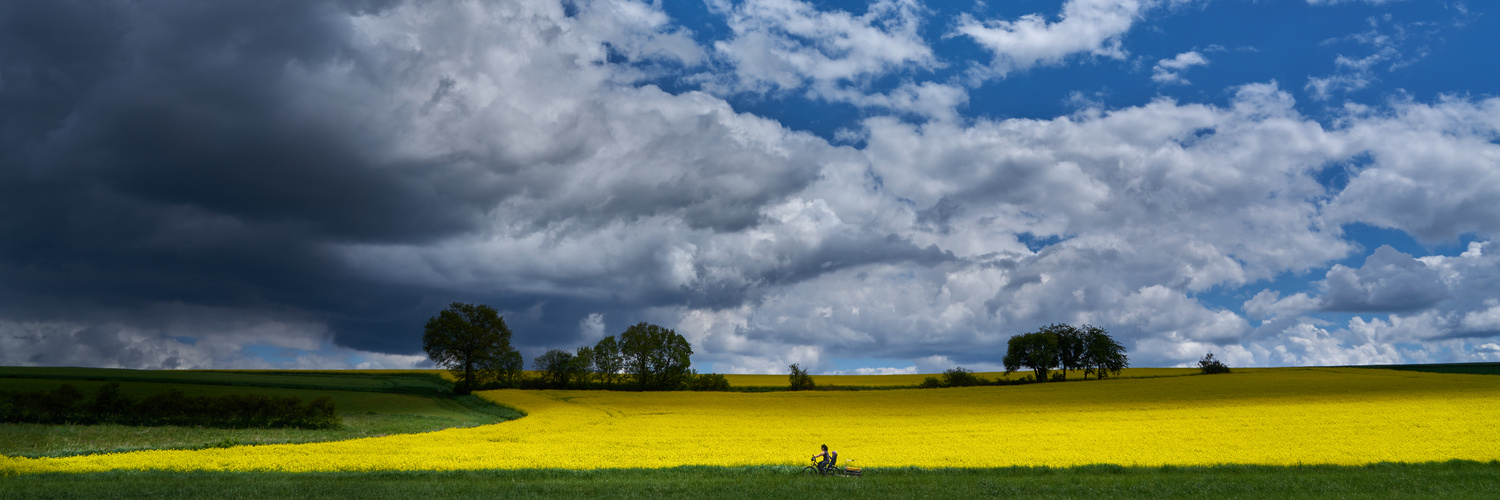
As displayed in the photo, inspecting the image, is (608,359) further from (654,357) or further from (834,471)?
(834,471)

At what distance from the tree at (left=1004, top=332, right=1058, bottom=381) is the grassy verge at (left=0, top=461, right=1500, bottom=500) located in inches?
3041

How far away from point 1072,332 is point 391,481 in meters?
98.1

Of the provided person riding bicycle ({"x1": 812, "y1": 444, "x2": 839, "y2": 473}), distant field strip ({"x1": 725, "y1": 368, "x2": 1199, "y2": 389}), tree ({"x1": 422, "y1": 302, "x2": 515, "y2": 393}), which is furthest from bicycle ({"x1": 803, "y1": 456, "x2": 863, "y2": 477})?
distant field strip ({"x1": 725, "y1": 368, "x2": 1199, "y2": 389})

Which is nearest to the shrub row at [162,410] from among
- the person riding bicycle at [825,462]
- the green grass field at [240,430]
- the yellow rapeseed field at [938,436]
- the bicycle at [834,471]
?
the green grass field at [240,430]

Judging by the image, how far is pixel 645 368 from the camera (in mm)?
86562

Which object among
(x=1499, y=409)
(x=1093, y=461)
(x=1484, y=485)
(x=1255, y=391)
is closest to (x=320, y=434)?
(x=1093, y=461)

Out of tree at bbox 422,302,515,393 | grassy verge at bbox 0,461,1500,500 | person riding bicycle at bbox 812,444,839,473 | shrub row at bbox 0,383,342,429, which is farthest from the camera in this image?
tree at bbox 422,302,515,393

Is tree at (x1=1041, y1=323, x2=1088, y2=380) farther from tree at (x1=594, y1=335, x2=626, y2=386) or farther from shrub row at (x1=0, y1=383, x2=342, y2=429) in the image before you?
shrub row at (x1=0, y1=383, x2=342, y2=429)

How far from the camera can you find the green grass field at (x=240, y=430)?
29328 millimetres

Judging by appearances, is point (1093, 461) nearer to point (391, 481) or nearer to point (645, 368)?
point (391, 481)

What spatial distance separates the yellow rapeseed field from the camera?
80.3ft

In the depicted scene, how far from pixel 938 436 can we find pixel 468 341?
186 feet

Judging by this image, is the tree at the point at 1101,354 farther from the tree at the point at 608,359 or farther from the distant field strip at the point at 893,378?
the tree at the point at 608,359

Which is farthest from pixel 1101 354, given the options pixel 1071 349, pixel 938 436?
pixel 938 436
